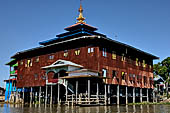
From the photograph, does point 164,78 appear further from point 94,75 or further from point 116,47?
point 94,75

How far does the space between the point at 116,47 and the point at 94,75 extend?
28.7 feet

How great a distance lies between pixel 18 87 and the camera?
46.5m

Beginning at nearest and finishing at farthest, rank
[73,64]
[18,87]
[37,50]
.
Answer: [73,64] → [37,50] → [18,87]

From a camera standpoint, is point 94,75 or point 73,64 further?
point 73,64

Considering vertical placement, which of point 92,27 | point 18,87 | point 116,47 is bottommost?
point 18,87

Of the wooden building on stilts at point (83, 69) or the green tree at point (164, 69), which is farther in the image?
the green tree at point (164, 69)

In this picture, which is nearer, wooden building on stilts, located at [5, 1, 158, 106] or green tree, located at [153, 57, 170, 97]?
wooden building on stilts, located at [5, 1, 158, 106]

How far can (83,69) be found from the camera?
105 ft

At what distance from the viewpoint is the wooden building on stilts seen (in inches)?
1326

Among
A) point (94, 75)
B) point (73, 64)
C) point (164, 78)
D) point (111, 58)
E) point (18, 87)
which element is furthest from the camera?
point (164, 78)

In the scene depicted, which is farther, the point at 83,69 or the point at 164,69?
the point at 164,69

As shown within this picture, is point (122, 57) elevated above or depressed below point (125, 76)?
above

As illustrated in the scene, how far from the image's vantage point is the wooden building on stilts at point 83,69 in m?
33.7

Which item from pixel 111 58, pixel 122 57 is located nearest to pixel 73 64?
pixel 111 58
